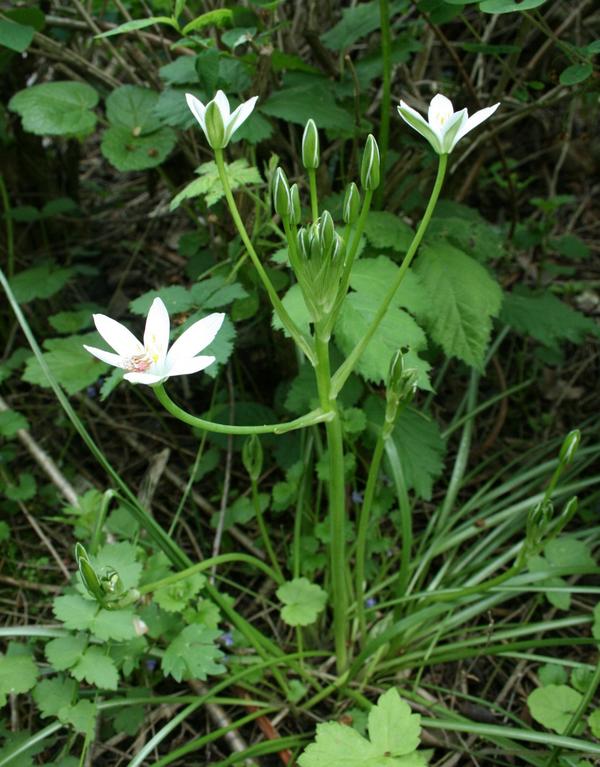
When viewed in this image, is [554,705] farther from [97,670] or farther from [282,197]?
[282,197]

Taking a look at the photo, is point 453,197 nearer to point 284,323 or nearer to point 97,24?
point 97,24

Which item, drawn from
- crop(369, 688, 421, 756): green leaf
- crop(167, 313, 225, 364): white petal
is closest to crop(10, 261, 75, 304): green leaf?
crop(167, 313, 225, 364): white petal

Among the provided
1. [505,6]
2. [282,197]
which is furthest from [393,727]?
[505,6]

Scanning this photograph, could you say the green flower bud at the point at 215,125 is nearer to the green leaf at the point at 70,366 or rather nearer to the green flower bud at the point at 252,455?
the green flower bud at the point at 252,455

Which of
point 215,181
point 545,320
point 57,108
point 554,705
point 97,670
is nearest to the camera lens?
point 97,670

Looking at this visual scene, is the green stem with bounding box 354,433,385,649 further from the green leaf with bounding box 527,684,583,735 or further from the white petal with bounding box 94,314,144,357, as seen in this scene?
the white petal with bounding box 94,314,144,357

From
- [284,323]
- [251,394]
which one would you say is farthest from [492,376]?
[284,323]

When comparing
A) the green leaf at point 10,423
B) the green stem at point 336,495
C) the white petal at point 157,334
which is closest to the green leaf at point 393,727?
the green stem at point 336,495
